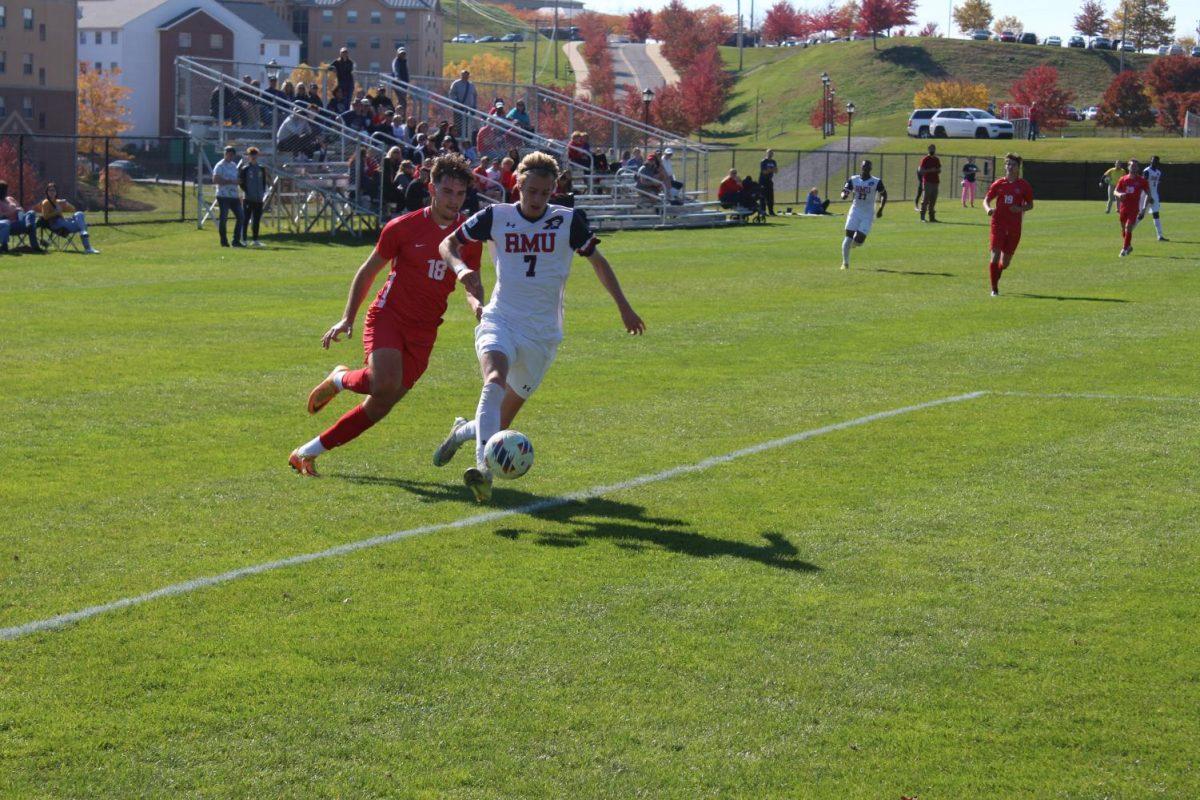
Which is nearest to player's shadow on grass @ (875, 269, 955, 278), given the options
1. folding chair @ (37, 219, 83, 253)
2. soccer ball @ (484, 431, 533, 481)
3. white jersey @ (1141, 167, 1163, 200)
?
white jersey @ (1141, 167, 1163, 200)

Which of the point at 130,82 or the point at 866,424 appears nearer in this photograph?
the point at 866,424

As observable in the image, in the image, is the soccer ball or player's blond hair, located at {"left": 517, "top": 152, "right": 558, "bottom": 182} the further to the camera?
player's blond hair, located at {"left": 517, "top": 152, "right": 558, "bottom": 182}

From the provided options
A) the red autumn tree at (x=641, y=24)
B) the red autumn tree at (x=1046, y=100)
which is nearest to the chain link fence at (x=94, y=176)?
the red autumn tree at (x=1046, y=100)

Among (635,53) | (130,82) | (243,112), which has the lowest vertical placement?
(243,112)

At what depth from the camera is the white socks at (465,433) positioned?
9047 millimetres

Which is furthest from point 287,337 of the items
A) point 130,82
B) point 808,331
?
point 130,82

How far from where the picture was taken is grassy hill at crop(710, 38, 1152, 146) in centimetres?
12156

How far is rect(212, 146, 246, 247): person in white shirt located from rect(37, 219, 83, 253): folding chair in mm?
2717

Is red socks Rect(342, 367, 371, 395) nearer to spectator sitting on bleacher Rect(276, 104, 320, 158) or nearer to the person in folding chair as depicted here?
the person in folding chair

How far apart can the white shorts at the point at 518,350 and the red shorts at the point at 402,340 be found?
68cm

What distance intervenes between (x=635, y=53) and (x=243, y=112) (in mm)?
136243

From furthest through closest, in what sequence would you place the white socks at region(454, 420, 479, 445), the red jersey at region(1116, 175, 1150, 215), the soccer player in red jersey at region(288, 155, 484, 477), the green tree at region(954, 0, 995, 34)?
the green tree at region(954, 0, 995, 34)
the red jersey at region(1116, 175, 1150, 215)
the soccer player in red jersey at region(288, 155, 484, 477)
the white socks at region(454, 420, 479, 445)

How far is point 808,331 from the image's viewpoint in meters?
17.9

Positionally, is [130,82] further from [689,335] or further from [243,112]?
[689,335]
